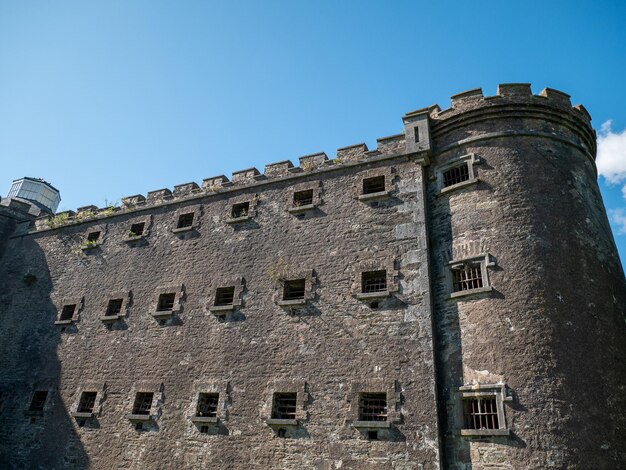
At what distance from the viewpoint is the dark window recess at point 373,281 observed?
46.9ft

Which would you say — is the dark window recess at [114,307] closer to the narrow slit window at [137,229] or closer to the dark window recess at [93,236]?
the narrow slit window at [137,229]

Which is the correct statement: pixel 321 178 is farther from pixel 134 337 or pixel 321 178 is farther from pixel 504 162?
pixel 134 337

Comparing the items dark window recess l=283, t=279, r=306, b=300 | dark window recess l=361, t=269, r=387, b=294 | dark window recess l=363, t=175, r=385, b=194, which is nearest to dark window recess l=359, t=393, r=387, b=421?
dark window recess l=361, t=269, r=387, b=294

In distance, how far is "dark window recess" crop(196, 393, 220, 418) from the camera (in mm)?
14609

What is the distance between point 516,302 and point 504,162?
15.1ft

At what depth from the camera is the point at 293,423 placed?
12977 millimetres

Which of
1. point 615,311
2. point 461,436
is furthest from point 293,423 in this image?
point 615,311

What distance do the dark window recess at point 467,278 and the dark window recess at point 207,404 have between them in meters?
8.37

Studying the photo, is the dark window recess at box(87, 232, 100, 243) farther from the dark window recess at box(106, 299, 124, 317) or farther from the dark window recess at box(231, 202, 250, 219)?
the dark window recess at box(231, 202, 250, 219)

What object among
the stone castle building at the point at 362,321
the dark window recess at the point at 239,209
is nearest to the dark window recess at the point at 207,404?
the stone castle building at the point at 362,321

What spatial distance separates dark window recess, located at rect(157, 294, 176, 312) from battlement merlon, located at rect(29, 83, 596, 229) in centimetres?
454

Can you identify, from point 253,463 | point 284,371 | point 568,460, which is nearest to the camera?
point 568,460

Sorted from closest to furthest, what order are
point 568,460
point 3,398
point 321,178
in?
point 568,460
point 321,178
point 3,398

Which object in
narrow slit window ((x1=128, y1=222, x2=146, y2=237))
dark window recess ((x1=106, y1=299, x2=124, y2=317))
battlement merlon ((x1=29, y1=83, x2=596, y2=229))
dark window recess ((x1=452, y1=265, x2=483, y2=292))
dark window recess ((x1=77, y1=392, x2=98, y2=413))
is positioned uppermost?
battlement merlon ((x1=29, y1=83, x2=596, y2=229))
